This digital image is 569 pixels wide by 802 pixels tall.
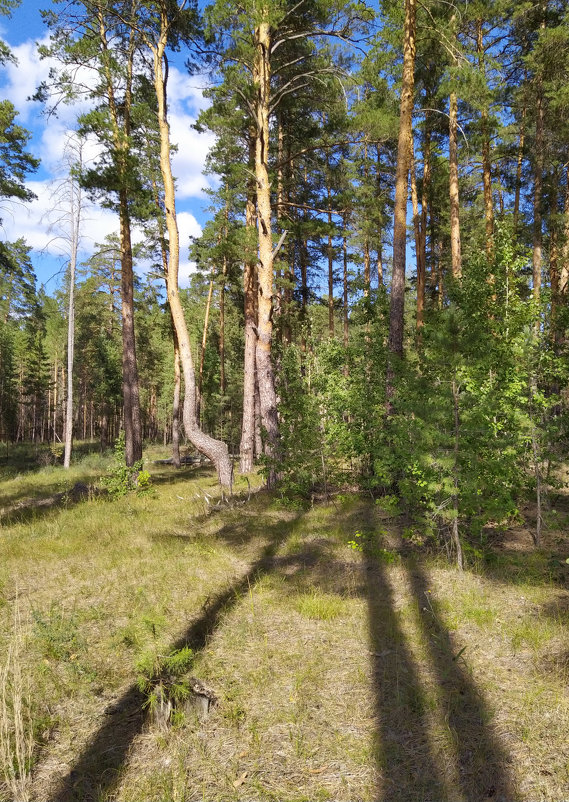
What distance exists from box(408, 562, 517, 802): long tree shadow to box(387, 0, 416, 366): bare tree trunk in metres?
5.54

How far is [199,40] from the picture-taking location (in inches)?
429

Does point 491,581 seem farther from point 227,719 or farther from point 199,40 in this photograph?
point 199,40

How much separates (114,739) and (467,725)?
8.98ft

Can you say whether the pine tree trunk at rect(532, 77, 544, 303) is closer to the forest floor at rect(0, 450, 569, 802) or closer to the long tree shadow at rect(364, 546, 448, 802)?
the forest floor at rect(0, 450, 569, 802)

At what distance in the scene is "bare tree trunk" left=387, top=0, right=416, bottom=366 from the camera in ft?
29.5

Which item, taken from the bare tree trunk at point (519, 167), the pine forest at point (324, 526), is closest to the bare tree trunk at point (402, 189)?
the pine forest at point (324, 526)

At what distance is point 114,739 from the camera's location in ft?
10.8

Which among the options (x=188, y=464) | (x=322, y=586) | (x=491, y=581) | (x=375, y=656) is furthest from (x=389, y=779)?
(x=188, y=464)

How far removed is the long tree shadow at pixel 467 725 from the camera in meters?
2.73

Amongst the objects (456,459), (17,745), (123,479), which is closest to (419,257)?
(456,459)

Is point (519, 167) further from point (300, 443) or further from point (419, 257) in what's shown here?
point (300, 443)

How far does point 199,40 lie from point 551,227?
14.4 metres

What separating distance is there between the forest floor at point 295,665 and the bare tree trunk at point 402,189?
14.1 feet

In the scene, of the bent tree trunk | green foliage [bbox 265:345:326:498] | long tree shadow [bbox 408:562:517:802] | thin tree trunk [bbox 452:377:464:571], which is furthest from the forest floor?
the bent tree trunk
